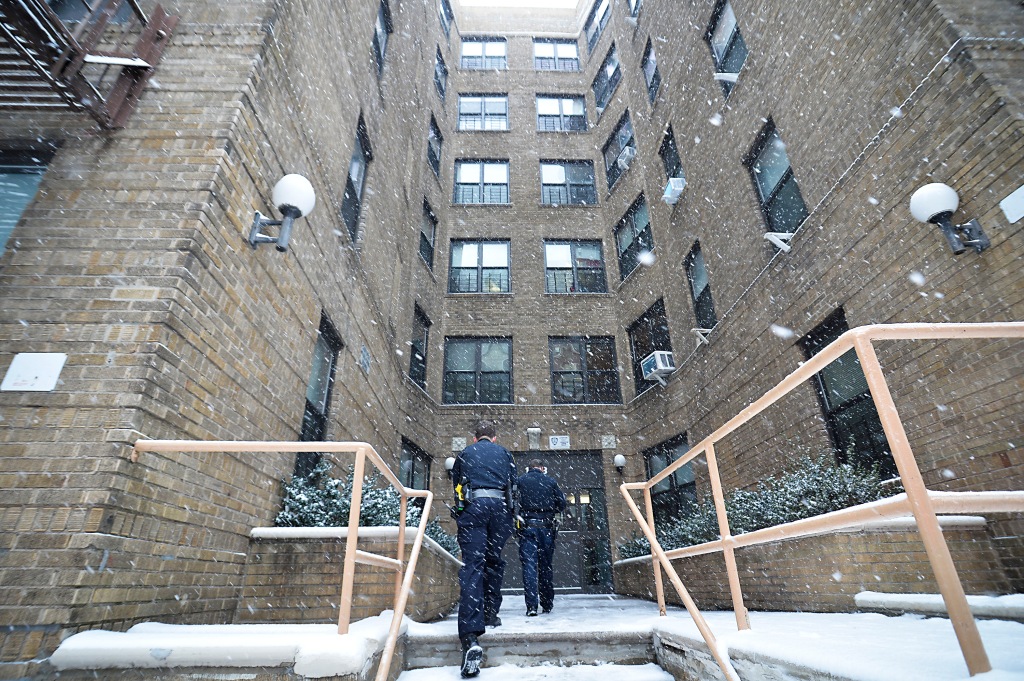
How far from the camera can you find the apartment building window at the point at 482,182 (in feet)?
55.6

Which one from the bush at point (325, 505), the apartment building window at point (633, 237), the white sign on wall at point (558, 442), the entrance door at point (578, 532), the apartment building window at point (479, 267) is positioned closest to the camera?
the bush at point (325, 505)

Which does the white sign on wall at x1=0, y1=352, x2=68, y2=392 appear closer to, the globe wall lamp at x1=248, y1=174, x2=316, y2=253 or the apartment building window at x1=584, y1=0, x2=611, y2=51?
the globe wall lamp at x1=248, y1=174, x2=316, y2=253

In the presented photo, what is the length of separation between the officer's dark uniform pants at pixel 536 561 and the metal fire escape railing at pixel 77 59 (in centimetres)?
595

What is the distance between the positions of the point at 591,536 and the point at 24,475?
11287 millimetres

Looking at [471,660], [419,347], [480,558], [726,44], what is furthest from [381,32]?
[471,660]

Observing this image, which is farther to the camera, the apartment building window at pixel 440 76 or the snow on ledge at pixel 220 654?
the apartment building window at pixel 440 76

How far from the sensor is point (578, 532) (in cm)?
1271

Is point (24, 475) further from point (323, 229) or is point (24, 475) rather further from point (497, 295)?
point (497, 295)

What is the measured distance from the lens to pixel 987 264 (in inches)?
185

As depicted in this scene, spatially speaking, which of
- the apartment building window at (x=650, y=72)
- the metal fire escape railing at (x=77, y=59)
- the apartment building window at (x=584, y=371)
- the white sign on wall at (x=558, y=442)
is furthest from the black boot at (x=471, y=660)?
the apartment building window at (x=650, y=72)

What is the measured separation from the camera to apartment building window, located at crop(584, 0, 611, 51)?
61.0ft

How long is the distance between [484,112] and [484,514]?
1704 centimetres

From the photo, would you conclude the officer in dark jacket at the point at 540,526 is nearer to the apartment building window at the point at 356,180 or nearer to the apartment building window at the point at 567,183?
the apartment building window at the point at 356,180

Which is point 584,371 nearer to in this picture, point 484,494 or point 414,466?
point 414,466
